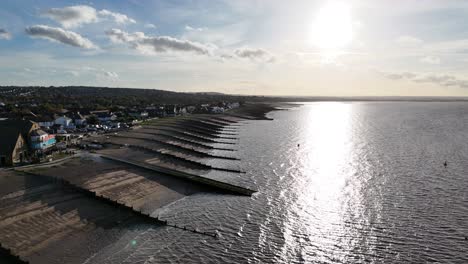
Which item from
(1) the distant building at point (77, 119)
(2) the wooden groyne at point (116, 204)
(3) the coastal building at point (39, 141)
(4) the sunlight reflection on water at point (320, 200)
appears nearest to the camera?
(4) the sunlight reflection on water at point (320, 200)

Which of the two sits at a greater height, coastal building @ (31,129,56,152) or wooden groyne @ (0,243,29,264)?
coastal building @ (31,129,56,152)

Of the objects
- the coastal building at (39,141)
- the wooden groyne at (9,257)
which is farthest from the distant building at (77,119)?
the wooden groyne at (9,257)

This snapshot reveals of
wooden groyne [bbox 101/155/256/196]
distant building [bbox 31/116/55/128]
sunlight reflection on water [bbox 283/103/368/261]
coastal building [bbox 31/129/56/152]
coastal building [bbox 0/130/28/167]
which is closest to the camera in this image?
sunlight reflection on water [bbox 283/103/368/261]

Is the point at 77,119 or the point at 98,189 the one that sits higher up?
the point at 77,119

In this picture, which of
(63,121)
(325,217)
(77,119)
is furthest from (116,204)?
(77,119)

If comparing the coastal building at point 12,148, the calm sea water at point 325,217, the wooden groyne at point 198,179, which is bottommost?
the calm sea water at point 325,217

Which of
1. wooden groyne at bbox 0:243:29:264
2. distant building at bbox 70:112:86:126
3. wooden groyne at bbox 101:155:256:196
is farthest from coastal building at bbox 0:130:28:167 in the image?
distant building at bbox 70:112:86:126

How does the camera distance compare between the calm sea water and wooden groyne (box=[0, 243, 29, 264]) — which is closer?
wooden groyne (box=[0, 243, 29, 264])

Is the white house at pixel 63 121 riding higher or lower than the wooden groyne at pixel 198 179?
higher

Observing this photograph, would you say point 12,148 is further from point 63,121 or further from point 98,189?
point 63,121

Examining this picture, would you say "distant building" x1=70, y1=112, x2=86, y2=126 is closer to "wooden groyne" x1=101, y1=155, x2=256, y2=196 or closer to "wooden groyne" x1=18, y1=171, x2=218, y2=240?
"wooden groyne" x1=101, y1=155, x2=256, y2=196

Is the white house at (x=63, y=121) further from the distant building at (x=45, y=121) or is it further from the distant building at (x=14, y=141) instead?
the distant building at (x=14, y=141)

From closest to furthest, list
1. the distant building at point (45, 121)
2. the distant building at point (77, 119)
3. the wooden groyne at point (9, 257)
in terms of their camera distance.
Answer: the wooden groyne at point (9, 257) < the distant building at point (45, 121) < the distant building at point (77, 119)
